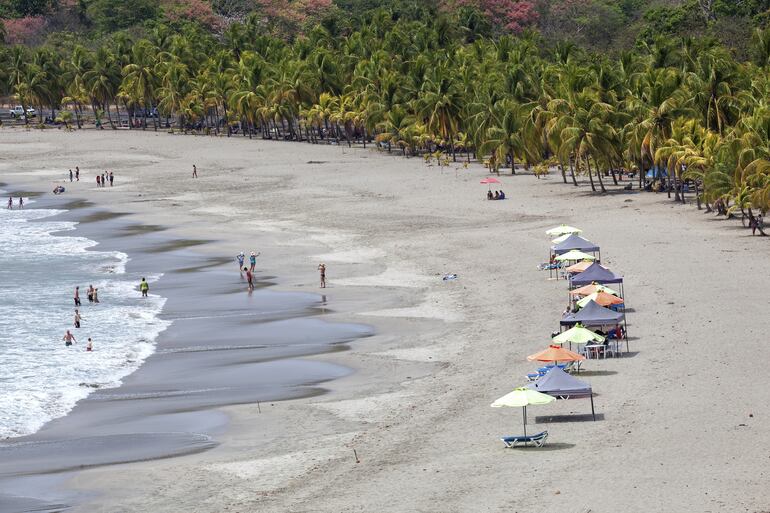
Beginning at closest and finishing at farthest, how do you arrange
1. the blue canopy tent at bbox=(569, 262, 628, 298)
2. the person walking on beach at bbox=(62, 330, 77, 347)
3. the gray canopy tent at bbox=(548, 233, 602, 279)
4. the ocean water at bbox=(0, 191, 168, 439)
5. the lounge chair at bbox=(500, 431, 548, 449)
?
the lounge chair at bbox=(500, 431, 548, 449) → the ocean water at bbox=(0, 191, 168, 439) → the blue canopy tent at bbox=(569, 262, 628, 298) → the person walking on beach at bbox=(62, 330, 77, 347) → the gray canopy tent at bbox=(548, 233, 602, 279)

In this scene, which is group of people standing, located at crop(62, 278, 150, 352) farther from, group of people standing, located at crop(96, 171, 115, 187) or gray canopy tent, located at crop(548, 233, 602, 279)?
group of people standing, located at crop(96, 171, 115, 187)

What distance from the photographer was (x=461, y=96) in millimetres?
92750

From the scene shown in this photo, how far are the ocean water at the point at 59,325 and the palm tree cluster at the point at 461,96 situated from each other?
26848mm

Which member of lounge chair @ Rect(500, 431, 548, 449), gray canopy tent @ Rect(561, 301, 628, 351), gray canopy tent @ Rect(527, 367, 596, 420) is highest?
gray canopy tent @ Rect(561, 301, 628, 351)

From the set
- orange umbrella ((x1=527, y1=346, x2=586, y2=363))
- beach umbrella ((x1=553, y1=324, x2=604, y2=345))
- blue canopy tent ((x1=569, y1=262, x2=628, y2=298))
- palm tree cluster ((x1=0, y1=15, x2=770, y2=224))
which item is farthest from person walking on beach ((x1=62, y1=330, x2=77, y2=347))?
palm tree cluster ((x1=0, y1=15, x2=770, y2=224))

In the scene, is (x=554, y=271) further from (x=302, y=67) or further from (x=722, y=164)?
(x=302, y=67)

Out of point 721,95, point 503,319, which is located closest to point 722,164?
point 721,95

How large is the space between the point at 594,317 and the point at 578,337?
2.76 metres

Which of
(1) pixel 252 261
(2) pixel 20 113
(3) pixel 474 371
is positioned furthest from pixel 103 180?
(3) pixel 474 371

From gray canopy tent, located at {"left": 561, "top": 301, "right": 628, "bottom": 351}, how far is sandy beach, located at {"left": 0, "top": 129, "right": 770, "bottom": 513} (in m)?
1.05

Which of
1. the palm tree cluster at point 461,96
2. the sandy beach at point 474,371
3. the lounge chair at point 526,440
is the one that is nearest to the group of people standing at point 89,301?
the sandy beach at point 474,371

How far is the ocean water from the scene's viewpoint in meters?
36.1

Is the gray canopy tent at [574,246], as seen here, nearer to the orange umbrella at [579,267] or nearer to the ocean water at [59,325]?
the orange umbrella at [579,267]

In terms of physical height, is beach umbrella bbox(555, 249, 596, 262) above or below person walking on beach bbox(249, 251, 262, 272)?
above
